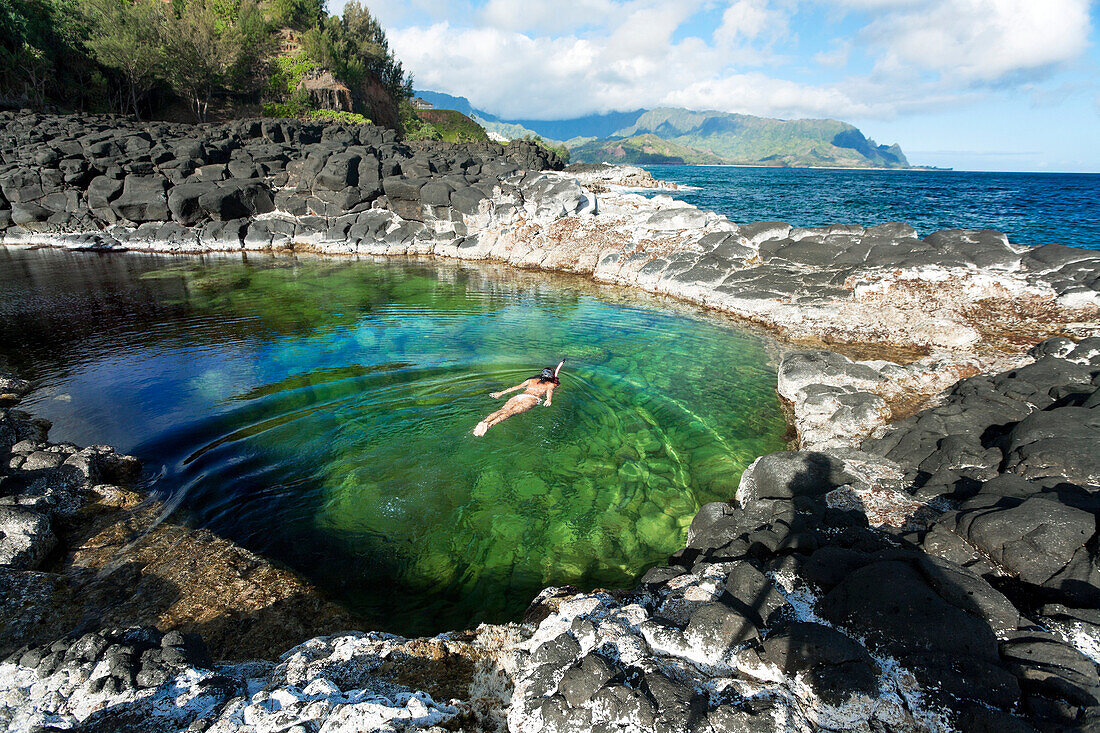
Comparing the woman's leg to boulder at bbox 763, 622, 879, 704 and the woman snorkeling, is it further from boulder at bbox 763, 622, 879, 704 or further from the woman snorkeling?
boulder at bbox 763, 622, 879, 704

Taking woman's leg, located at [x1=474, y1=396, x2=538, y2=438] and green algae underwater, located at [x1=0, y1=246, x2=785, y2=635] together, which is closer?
green algae underwater, located at [x1=0, y1=246, x2=785, y2=635]

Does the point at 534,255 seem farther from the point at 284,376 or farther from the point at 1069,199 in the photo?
the point at 1069,199

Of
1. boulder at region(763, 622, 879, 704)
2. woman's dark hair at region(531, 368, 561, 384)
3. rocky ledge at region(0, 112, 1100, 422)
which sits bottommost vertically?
woman's dark hair at region(531, 368, 561, 384)

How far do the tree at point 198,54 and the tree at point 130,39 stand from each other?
2.61 ft

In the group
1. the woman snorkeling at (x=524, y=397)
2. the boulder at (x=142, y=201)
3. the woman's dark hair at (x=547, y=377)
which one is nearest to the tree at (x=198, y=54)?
the boulder at (x=142, y=201)

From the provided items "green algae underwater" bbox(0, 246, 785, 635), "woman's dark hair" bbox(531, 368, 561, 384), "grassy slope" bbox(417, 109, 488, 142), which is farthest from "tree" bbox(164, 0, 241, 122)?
"woman's dark hair" bbox(531, 368, 561, 384)

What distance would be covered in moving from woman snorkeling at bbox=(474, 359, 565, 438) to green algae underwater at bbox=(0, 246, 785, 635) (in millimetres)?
198

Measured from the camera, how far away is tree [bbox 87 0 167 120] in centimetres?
3444

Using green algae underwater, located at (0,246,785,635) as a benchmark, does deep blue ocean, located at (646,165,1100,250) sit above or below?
above

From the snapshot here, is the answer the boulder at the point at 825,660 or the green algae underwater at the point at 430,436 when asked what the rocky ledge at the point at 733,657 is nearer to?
the boulder at the point at 825,660

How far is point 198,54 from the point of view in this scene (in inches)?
1483

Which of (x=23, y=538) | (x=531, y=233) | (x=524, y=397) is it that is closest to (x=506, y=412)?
(x=524, y=397)

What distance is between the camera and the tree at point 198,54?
120ft

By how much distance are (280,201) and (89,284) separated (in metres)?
10.2
